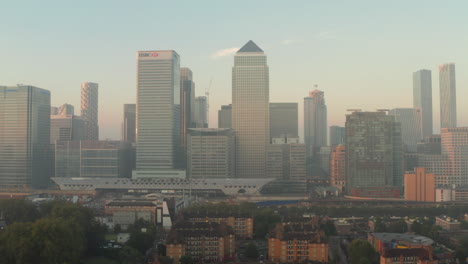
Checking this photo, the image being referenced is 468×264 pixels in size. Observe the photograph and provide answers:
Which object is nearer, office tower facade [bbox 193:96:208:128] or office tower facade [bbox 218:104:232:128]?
office tower facade [bbox 218:104:232:128]

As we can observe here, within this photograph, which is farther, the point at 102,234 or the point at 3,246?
the point at 102,234

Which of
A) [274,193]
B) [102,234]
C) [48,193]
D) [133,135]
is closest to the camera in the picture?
[102,234]

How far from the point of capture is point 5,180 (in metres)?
116

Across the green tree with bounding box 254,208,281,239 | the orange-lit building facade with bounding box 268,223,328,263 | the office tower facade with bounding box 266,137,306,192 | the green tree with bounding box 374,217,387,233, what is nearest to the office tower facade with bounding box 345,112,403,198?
the office tower facade with bounding box 266,137,306,192

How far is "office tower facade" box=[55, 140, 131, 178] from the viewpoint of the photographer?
115 m

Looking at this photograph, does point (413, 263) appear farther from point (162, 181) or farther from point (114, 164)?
point (114, 164)

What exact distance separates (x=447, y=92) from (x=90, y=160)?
12988 cm

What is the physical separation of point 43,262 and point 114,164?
240 feet

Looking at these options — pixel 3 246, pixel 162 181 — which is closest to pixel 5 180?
pixel 162 181

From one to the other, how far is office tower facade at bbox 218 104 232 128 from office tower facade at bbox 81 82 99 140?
49.6m

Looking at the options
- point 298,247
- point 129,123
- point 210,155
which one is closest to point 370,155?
point 210,155

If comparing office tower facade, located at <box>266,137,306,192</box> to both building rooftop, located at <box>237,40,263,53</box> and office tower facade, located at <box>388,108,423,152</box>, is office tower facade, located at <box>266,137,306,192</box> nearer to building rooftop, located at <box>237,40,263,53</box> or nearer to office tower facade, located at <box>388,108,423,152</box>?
building rooftop, located at <box>237,40,263,53</box>

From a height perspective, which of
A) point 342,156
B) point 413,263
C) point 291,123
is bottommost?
point 413,263

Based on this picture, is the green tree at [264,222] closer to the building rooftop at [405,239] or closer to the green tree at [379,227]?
the green tree at [379,227]
